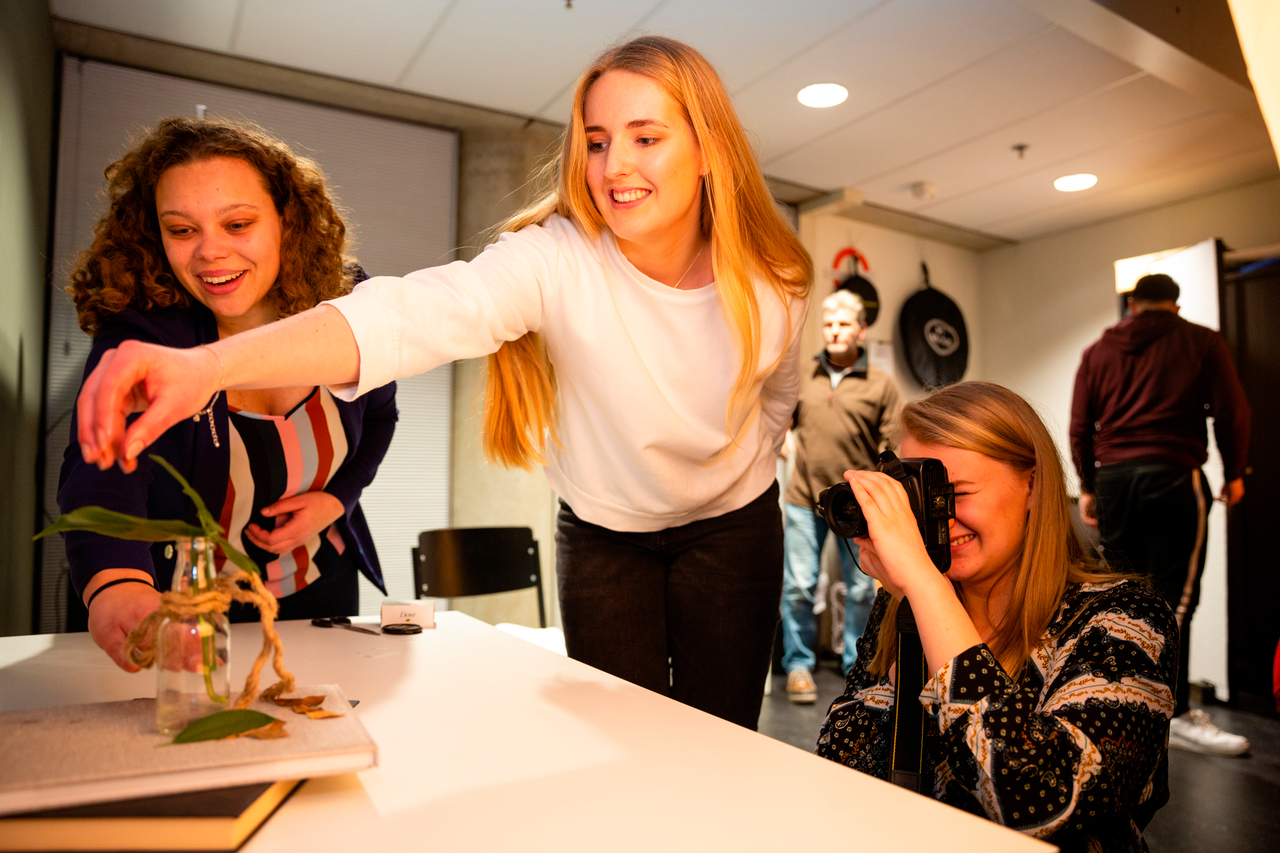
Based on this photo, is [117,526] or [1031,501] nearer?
[117,526]

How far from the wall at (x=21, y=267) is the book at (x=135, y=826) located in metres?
1.94

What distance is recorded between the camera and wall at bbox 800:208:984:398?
4855 mm

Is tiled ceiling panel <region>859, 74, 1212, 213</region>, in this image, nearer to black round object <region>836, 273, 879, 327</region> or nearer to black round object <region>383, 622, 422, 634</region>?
black round object <region>836, 273, 879, 327</region>

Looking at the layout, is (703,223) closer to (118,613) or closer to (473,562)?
(118,613)

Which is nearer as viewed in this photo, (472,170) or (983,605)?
(983,605)

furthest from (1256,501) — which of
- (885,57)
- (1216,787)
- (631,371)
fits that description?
(631,371)

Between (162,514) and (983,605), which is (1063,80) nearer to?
(983,605)

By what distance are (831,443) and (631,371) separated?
278 cm

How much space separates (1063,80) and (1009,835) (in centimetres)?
333

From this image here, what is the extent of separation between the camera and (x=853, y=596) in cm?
391

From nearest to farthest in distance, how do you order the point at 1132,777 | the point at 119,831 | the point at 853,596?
the point at 119,831 → the point at 1132,777 → the point at 853,596

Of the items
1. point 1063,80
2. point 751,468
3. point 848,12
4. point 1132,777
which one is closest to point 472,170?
point 848,12

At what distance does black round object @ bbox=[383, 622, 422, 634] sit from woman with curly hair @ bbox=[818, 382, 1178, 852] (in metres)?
0.57

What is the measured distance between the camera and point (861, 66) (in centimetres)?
307
